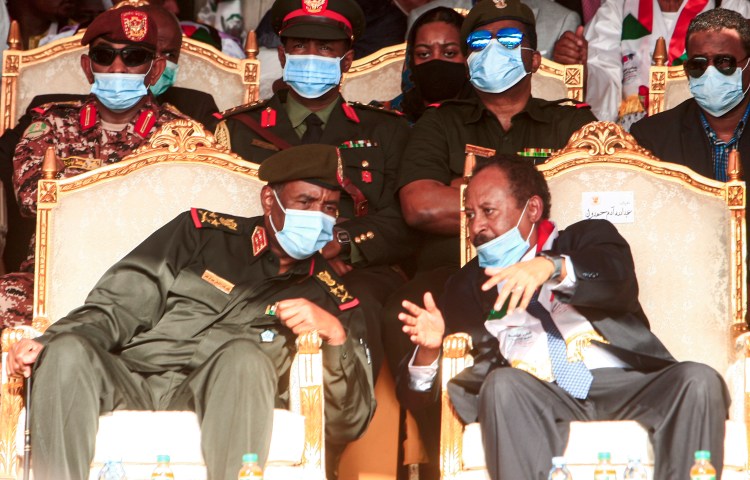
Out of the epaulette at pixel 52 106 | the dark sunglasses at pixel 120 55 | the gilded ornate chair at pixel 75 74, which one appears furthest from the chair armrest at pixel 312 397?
the gilded ornate chair at pixel 75 74

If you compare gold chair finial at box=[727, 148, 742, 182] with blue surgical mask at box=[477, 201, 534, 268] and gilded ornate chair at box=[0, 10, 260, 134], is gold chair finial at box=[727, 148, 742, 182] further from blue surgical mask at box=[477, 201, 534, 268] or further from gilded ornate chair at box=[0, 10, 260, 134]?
gilded ornate chair at box=[0, 10, 260, 134]

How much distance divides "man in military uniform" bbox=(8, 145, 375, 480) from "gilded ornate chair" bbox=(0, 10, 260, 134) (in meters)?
1.77

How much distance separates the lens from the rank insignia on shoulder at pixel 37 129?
19.2ft

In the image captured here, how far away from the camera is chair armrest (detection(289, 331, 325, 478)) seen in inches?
180

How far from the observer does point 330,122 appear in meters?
5.96

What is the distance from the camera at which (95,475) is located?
4.41 metres

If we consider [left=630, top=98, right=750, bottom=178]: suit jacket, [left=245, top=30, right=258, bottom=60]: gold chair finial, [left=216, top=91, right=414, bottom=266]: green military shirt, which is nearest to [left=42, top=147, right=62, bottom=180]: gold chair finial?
[left=216, top=91, right=414, bottom=266]: green military shirt

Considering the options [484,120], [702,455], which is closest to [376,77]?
[484,120]

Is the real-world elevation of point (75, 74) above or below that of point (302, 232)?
above

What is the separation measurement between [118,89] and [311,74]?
30.1 inches

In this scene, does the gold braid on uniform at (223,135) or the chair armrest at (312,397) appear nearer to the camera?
the chair armrest at (312,397)

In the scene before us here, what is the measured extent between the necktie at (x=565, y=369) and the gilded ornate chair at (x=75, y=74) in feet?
8.42

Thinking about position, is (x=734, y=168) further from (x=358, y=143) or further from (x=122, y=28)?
(x=122, y=28)

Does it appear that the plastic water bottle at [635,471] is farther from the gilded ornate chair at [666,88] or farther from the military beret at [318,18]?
the gilded ornate chair at [666,88]
